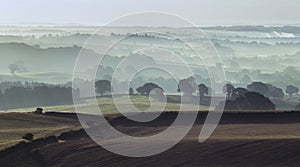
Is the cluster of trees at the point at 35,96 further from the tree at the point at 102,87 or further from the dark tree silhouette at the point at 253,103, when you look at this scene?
the dark tree silhouette at the point at 253,103

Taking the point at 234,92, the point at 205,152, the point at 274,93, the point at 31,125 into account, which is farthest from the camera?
the point at 274,93

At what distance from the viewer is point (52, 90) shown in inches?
7613

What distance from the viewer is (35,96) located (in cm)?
19275

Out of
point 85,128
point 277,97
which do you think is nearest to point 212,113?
point 85,128

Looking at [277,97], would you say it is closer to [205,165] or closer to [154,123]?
[154,123]

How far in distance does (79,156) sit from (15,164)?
5.49 m

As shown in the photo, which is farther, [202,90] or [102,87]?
[102,87]

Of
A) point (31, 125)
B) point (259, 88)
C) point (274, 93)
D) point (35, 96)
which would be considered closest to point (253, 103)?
point (31, 125)

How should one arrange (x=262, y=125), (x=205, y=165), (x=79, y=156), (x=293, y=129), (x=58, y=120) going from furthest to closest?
(x=58, y=120), (x=262, y=125), (x=293, y=129), (x=79, y=156), (x=205, y=165)

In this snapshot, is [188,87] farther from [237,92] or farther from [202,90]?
[237,92]

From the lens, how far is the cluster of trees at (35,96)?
613ft

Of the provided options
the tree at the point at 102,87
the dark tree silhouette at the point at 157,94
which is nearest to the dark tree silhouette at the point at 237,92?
the dark tree silhouette at the point at 157,94

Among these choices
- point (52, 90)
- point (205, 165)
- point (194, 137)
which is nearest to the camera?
point (205, 165)

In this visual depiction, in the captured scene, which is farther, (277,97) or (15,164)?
(277,97)
